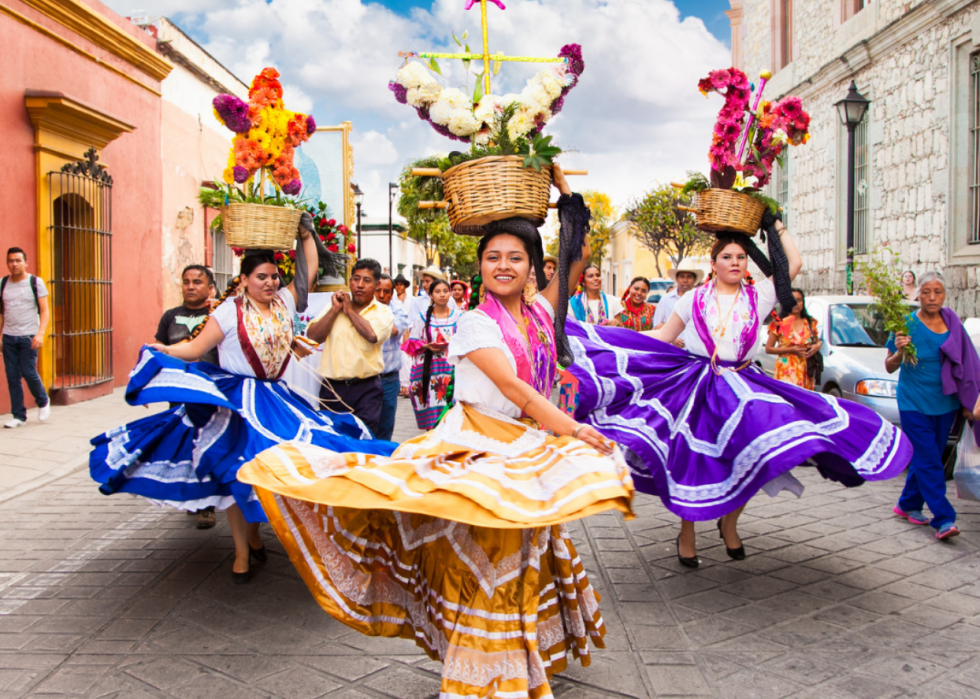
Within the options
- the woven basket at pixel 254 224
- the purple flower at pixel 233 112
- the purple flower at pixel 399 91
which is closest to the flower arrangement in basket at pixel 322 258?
the woven basket at pixel 254 224

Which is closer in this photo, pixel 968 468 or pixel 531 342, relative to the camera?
pixel 531 342

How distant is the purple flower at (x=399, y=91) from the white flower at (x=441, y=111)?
0.15 metres

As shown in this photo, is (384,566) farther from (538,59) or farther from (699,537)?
(699,537)

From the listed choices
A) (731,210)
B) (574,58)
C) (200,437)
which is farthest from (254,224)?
(731,210)

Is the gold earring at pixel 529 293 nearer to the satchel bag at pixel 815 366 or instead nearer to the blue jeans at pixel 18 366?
the satchel bag at pixel 815 366

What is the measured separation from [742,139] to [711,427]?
1898mm

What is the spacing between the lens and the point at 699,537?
18.5 ft

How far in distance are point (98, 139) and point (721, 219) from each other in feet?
34.7

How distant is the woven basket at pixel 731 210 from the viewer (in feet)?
15.8

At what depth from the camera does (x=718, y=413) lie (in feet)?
15.0

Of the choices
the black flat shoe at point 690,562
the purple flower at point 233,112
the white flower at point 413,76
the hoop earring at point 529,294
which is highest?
the purple flower at point 233,112

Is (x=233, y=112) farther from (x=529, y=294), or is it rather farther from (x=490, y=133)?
(x=529, y=294)

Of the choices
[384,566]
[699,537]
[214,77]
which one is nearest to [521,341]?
[384,566]

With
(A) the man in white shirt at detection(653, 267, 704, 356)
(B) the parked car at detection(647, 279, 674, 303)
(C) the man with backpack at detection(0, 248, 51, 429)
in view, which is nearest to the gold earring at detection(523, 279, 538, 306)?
(A) the man in white shirt at detection(653, 267, 704, 356)
